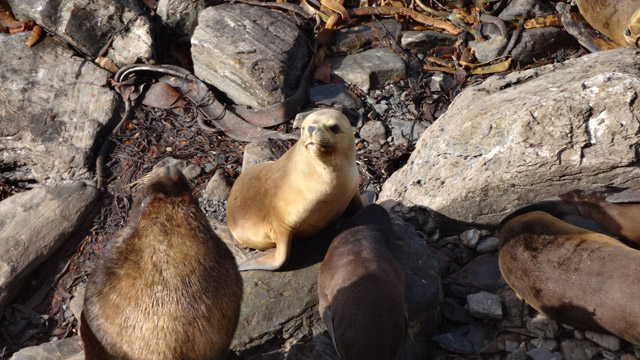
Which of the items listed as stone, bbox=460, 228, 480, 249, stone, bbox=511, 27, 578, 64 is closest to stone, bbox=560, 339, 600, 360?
stone, bbox=460, 228, 480, 249

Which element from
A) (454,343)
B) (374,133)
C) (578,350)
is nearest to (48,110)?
(374,133)

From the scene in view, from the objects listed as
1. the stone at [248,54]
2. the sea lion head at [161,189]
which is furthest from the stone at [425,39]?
the sea lion head at [161,189]

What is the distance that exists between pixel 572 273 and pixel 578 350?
52 centimetres

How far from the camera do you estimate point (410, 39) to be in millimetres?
7668

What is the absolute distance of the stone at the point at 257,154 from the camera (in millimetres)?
6418

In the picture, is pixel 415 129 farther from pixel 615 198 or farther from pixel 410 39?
pixel 615 198

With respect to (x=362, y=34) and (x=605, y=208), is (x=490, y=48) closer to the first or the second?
(x=362, y=34)

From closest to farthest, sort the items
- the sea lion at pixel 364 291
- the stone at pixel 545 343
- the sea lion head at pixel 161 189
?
1. the sea lion head at pixel 161 189
2. the sea lion at pixel 364 291
3. the stone at pixel 545 343

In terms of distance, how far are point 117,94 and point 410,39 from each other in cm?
358

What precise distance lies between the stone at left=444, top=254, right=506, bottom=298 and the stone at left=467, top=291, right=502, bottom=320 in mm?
145

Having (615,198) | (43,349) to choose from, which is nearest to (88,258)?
(43,349)

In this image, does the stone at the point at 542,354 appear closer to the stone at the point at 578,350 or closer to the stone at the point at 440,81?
the stone at the point at 578,350

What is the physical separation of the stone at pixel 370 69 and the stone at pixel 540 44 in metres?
1.33

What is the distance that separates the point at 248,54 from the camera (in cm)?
707
